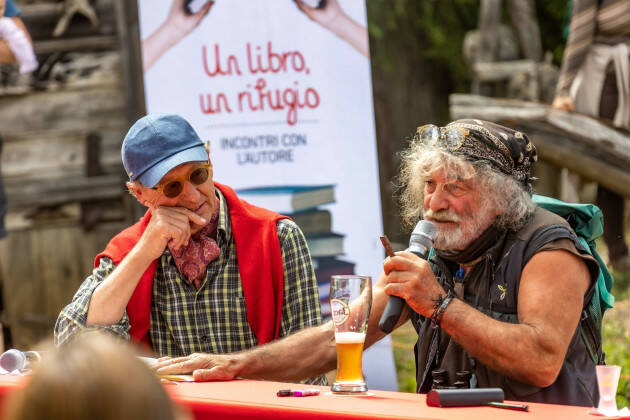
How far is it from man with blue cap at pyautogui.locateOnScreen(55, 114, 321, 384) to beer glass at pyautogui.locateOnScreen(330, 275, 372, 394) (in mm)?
709

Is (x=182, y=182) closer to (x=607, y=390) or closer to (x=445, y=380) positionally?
(x=445, y=380)

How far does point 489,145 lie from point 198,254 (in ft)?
3.28

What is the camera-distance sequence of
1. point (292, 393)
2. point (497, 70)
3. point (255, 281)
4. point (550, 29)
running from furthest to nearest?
1. point (550, 29)
2. point (497, 70)
3. point (255, 281)
4. point (292, 393)

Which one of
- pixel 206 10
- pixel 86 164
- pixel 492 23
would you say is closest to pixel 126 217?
pixel 86 164

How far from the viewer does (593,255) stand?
103 inches

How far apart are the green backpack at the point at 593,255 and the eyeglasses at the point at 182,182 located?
103cm

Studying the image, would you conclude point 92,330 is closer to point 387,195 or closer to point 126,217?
point 126,217

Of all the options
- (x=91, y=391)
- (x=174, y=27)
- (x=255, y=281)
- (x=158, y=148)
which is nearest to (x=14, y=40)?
(x=174, y=27)

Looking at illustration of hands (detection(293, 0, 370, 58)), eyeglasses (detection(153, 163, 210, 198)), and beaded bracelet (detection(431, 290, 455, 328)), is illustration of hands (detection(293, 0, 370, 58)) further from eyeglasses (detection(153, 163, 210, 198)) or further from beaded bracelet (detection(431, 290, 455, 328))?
beaded bracelet (detection(431, 290, 455, 328))

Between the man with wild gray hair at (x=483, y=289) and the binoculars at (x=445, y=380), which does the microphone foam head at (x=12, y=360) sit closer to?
the man with wild gray hair at (x=483, y=289)

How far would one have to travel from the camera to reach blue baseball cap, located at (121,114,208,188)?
2867 millimetres

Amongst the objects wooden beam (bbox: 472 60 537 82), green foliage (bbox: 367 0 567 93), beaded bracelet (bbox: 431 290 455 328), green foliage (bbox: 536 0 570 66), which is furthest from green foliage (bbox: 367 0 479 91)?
beaded bracelet (bbox: 431 290 455 328)

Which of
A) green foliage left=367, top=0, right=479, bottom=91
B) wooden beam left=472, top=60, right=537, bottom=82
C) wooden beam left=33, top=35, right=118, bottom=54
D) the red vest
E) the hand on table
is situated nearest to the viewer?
the hand on table

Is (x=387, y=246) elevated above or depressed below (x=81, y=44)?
below
